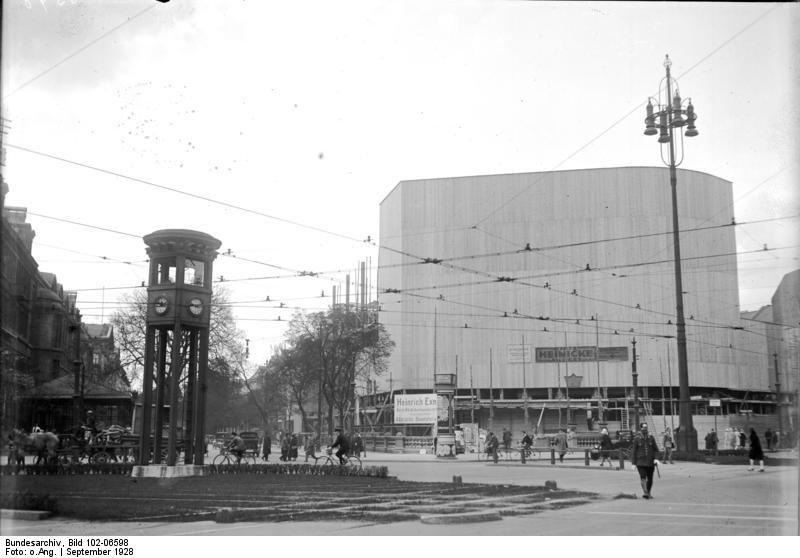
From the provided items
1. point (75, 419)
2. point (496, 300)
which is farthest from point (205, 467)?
point (496, 300)

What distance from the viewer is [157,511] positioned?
1238 centimetres

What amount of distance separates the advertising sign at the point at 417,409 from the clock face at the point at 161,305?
2893 cm

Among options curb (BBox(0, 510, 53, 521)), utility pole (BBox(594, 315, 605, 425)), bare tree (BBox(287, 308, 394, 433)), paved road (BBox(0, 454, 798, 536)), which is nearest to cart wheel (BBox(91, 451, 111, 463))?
curb (BBox(0, 510, 53, 521))

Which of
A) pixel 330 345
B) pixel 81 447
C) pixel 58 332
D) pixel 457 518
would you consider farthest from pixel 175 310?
pixel 330 345

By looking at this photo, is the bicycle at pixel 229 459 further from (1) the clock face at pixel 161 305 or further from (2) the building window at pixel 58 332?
(2) the building window at pixel 58 332

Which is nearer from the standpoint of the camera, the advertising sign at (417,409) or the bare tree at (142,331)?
the bare tree at (142,331)

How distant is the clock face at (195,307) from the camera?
2216 centimetres

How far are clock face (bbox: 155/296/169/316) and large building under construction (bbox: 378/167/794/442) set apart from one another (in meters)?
49.2

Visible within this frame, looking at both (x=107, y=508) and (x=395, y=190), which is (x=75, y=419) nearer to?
(x=107, y=508)

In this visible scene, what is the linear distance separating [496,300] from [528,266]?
14.3 ft

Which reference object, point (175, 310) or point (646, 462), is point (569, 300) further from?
point (646, 462)

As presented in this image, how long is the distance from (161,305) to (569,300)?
5563 centimetres

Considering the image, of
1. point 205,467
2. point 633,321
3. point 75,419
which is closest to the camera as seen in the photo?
point 205,467

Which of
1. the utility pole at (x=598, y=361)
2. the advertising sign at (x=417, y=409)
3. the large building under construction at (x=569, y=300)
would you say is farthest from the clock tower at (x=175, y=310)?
the utility pole at (x=598, y=361)
